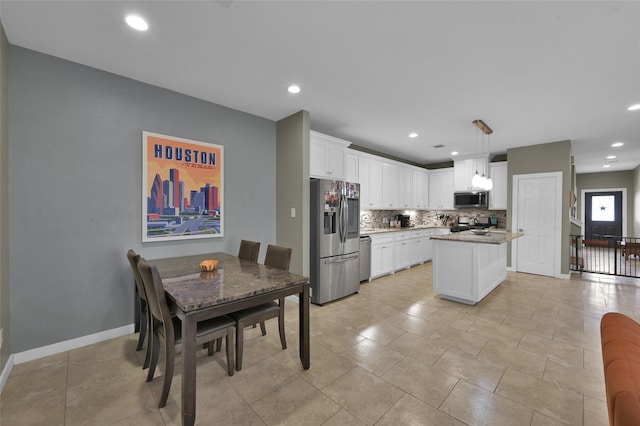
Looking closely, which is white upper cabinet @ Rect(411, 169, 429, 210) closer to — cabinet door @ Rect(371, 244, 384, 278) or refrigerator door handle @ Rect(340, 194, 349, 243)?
cabinet door @ Rect(371, 244, 384, 278)

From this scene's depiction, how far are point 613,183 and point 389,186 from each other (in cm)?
886

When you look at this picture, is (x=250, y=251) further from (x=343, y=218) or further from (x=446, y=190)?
(x=446, y=190)

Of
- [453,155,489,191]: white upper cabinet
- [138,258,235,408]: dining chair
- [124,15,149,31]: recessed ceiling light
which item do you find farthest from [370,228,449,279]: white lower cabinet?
[124,15,149,31]: recessed ceiling light

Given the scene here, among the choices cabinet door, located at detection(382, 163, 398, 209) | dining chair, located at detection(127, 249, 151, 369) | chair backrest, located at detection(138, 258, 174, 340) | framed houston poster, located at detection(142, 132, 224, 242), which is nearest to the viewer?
chair backrest, located at detection(138, 258, 174, 340)

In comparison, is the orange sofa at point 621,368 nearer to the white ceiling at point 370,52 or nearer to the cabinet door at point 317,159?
the white ceiling at point 370,52

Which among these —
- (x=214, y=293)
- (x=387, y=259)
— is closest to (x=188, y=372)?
(x=214, y=293)

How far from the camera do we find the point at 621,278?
495 cm

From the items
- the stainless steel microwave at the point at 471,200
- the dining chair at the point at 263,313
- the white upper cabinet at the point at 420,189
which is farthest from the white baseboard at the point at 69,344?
the stainless steel microwave at the point at 471,200

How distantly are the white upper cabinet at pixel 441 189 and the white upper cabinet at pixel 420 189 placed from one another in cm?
13

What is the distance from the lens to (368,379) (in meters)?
2.07

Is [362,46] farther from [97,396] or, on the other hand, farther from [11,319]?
[11,319]

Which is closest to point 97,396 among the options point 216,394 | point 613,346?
point 216,394

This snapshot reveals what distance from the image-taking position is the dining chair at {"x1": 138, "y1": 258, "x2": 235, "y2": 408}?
166 cm

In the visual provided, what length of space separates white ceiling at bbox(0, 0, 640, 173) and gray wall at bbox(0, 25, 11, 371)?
0.26m
